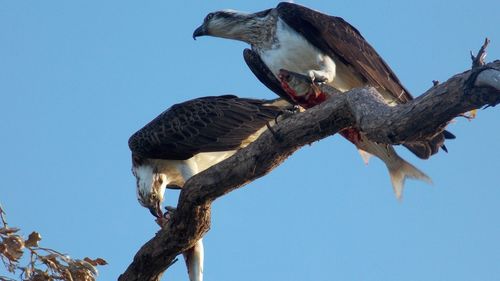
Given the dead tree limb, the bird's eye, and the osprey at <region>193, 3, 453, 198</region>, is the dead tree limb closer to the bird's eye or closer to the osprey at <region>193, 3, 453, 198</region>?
the osprey at <region>193, 3, 453, 198</region>

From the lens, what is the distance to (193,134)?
9.70 m

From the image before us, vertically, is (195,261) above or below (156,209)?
below

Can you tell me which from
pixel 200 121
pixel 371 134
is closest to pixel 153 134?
pixel 200 121

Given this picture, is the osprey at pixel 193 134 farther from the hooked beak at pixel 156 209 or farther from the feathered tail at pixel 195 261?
the feathered tail at pixel 195 261

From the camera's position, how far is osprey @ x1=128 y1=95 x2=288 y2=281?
9664 millimetres

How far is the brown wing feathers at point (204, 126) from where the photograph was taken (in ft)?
31.7

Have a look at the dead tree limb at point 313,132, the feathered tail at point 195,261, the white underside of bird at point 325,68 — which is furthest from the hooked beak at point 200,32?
the dead tree limb at point 313,132

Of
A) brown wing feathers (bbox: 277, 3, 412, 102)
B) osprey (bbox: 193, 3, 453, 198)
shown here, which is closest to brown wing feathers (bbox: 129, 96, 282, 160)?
osprey (bbox: 193, 3, 453, 198)

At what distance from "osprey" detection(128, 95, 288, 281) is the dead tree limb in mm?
1908

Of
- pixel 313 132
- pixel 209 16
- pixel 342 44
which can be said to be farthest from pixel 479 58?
pixel 209 16

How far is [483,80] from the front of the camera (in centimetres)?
595

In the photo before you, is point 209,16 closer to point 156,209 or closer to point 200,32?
point 200,32

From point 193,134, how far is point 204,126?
0.13 meters

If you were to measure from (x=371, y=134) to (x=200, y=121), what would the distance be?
10.9 feet
